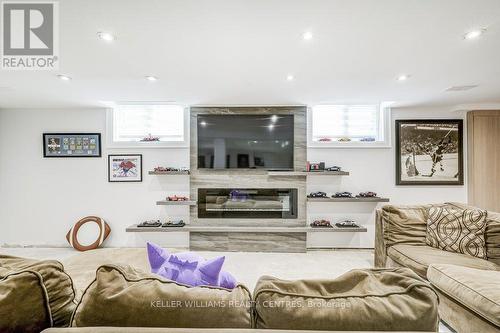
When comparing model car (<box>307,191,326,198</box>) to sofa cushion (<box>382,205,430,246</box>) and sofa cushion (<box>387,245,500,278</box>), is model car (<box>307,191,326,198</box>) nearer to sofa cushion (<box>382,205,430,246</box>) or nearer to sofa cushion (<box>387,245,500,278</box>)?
sofa cushion (<box>382,205,430,246</box>)

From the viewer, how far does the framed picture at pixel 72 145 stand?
412cm

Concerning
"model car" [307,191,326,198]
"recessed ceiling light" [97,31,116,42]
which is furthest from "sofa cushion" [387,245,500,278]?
"recessed ceiling light" [97,31,116,42]

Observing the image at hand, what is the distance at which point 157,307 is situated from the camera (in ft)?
2.48

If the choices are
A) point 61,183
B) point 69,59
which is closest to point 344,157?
point 69,59

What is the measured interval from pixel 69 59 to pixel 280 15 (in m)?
2.03

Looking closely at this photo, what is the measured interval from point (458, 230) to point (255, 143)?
2.72 meters

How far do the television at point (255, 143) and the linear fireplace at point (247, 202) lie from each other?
1.32 feet

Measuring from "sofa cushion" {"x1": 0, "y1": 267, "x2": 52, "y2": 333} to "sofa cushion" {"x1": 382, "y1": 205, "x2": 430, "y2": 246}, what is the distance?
9.76 ft

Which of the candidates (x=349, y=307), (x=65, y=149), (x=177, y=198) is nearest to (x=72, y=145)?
(x=65, y=149)

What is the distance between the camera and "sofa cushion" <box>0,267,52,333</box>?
73 centimetres

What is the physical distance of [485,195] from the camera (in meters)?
3.93

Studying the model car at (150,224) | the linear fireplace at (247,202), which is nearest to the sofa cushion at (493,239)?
the linear fireplace at (247,202)

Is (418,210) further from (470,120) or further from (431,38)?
(470,120)

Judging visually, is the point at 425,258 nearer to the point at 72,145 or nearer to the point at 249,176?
the point at 249,176
